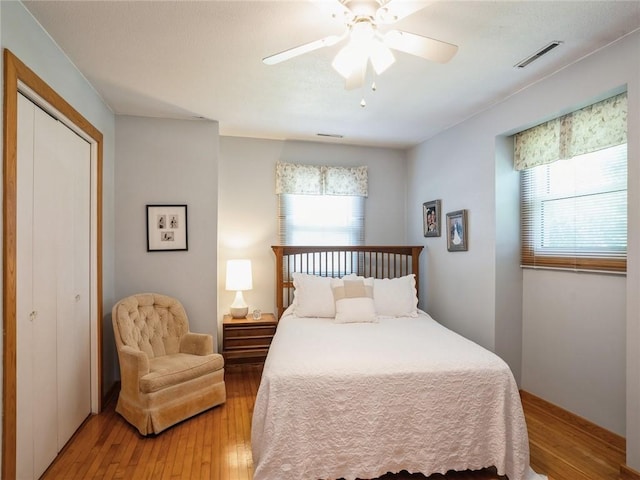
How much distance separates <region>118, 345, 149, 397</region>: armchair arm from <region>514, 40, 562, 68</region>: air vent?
3272 mm

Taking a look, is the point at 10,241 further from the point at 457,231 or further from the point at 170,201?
the point at 457,231

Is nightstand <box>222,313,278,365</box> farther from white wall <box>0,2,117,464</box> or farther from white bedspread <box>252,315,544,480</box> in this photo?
white bedspread <box>252,315,544,480</box>

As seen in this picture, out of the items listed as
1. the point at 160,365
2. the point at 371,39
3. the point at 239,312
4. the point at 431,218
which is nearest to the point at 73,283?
the point at 160,365

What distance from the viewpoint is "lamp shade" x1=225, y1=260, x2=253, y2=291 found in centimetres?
381

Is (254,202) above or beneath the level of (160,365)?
above

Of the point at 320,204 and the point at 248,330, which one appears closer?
the point at 248,330

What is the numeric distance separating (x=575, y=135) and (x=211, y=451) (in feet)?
11.0

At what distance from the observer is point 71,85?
242 centimetres

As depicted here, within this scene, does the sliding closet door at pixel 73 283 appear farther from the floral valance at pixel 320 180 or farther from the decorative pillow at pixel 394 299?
the decorative pillow at pixel 394 299

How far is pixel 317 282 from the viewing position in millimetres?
3596

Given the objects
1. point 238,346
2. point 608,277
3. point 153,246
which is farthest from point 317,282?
point 608,277

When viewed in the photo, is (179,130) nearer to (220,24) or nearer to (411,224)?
(220,24)

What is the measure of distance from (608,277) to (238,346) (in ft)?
A: 10.3

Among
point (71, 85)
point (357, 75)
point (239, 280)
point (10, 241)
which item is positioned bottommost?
point (239, 280)
